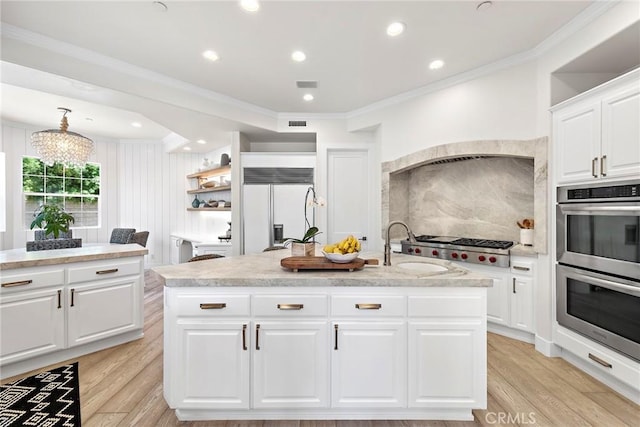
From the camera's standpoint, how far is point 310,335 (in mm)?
1765

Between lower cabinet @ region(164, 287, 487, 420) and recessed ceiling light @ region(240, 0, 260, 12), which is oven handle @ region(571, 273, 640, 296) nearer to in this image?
lower cabinet @ region(164, 287, 487, 420)

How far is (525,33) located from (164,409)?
4.23 metres

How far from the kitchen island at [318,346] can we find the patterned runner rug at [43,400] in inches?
30.2

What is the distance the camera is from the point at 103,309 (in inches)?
107

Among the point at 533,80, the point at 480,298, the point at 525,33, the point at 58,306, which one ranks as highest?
the point at 525,33

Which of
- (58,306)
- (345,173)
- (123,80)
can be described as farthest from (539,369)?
(123,80)

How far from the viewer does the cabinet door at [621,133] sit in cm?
197

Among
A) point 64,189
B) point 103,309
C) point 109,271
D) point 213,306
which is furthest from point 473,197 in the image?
point 64,189

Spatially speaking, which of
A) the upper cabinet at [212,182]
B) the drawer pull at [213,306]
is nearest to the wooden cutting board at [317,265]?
the drawer pull at [213,306]

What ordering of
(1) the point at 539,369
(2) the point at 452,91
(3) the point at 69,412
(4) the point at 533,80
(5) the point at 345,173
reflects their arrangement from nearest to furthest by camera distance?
(3) the point at 69,412 < (1) the point at 539,369 < (4) the point at 533,80 < (2) the point at 452,91 < (5) the point at 345,173

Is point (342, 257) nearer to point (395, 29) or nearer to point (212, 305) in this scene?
point (212, 305)

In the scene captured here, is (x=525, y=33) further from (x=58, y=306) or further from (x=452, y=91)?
(x=58, y=306)

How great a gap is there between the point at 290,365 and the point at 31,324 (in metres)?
2.32

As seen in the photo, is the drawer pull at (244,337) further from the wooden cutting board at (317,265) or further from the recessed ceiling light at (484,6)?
the recessed ceiling light at (484,6)
